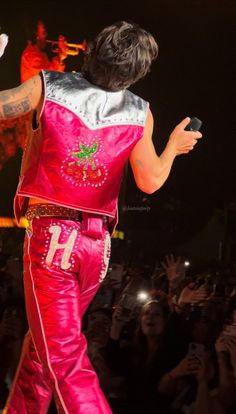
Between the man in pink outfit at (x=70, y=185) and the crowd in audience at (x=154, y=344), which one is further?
the crowd in audience at (x=154, y=344)

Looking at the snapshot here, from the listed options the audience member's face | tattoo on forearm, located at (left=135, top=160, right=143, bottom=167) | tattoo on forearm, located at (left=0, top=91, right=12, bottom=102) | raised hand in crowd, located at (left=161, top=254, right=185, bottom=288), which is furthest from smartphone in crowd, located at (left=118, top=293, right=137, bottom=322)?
tattoo on forearm, located at (left=0, top=91, right=12, bottom=102)

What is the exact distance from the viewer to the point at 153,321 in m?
3.03

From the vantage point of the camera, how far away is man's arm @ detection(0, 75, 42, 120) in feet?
4.93

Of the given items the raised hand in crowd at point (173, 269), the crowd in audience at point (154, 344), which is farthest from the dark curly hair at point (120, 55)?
the raised hand in crowd at point (173, 269)

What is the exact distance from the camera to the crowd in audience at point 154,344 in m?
2.76

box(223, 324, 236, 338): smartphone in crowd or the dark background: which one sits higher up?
the dark background

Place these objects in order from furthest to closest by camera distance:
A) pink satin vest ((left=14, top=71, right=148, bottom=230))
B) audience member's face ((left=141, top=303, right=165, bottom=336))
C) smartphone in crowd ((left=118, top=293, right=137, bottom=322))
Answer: smartphone in crowd ((left=118, top=293, right=137, bottom=322)) < audience member's face ((left=141, top=303, right=165, bottom=336)) < pink satin vest ((left=14, top=71, right=148, bottom=230))

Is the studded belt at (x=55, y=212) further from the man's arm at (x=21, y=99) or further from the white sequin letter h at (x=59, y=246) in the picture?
the man's arm at (x=21, y=99)

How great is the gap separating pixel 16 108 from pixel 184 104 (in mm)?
2209

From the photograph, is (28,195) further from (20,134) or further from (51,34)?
(20,134)

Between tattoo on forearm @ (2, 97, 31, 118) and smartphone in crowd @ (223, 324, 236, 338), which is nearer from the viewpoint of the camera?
tattoo on forearm @ (2, 97, 31, 118)

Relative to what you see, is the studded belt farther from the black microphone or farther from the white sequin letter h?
the black microphone

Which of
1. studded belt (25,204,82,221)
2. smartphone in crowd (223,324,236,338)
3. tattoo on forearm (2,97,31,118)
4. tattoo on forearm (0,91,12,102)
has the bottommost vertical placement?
smartphone in crowd (223,324,236,338)

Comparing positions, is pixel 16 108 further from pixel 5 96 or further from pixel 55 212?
pixel 55 212
